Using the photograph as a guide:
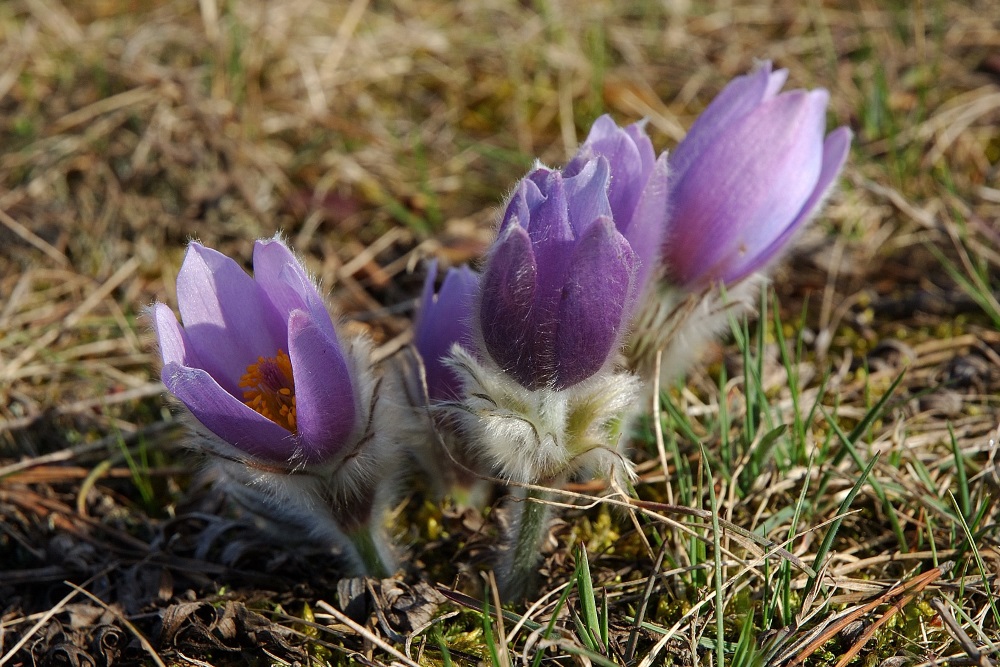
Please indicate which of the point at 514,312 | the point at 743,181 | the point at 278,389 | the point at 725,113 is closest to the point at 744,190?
the point at 743,181

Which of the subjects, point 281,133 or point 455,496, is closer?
point 455,496

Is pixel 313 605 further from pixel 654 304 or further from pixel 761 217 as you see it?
pixel 761 217

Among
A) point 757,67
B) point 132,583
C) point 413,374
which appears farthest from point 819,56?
point 132,583

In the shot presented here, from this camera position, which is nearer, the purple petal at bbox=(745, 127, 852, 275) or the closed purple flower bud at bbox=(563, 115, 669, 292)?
the closed purple flower bud at bbox=(563, 115, 669, 292)

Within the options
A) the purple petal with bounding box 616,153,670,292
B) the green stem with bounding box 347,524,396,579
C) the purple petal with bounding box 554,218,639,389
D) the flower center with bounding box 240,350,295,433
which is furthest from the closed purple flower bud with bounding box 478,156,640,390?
the green stem with bounding box 347,524,396,579

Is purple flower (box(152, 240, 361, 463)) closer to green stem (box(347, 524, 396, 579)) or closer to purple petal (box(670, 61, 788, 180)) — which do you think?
green stem (box(347, 524, 396, 579))

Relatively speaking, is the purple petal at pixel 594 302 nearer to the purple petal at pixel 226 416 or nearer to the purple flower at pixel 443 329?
the purple flower at pixel 443 329

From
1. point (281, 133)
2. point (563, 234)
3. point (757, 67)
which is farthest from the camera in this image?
point (281, 133)
